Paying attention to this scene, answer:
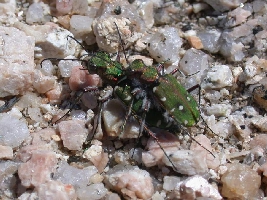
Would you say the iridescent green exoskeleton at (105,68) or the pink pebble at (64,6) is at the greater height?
the pink pebble at (64,6)

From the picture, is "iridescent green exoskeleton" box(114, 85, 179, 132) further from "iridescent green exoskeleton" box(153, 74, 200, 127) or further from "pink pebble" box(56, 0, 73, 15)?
"pink pebble" box(56, 0, 73, 15)

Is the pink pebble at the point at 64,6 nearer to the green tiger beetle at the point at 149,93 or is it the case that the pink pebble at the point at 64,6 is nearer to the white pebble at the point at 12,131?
the green tiger beetle at the point at 149,93

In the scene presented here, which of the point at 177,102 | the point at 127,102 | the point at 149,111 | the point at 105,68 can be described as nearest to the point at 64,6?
the point at 105,68

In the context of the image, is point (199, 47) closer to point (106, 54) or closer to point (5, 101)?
point (106, 54)

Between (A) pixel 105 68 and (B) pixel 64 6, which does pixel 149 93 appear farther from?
(B) pixel 64 6

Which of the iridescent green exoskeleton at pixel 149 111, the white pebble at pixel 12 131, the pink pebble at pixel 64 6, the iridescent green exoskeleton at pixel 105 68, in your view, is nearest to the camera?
the white pebble at pixel 12 131

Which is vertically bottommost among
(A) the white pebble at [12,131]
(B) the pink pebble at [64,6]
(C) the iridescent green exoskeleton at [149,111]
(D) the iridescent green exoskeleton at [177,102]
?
(A) the white pebble at [12,131]

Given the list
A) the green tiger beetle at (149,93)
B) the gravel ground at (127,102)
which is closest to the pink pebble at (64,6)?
the gravel ground at (127,102)

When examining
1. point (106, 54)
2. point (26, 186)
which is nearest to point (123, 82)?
point (106, 54)

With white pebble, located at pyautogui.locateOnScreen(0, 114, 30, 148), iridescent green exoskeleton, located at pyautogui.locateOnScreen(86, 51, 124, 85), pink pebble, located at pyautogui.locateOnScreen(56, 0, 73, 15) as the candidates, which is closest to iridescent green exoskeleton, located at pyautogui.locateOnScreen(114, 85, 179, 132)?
iridescent green exoskeleton, located at pyautogui.locateOnScreen(86, 51, 124, 85)
